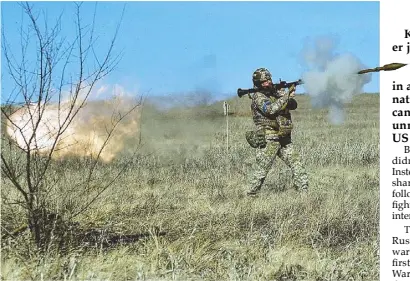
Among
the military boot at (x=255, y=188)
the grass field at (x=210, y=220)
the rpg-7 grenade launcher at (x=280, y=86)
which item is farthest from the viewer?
the military boot at (x=255, y=188)

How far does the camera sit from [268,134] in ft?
33.3

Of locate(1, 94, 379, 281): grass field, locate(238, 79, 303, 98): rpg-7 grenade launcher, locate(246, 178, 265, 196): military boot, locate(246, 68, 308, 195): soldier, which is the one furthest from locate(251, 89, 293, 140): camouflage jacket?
locate(1, 94, 379, 281): grass field

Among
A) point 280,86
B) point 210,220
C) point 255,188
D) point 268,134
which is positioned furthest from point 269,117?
point 210,220

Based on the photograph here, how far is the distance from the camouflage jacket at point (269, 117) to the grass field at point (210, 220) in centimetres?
91

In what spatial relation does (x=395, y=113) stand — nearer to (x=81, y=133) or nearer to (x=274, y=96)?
(x=274, y=96)

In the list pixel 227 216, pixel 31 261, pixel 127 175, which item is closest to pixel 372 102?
pixel 127 175

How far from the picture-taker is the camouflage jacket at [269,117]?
9.97 metres

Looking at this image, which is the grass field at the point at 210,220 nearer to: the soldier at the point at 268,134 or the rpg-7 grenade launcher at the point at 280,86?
the soldier at the point at 268,134

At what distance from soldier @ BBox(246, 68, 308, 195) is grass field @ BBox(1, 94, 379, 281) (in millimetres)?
277

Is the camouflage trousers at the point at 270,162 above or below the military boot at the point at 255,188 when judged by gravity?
above

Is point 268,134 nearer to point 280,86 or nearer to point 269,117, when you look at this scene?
point 269,117

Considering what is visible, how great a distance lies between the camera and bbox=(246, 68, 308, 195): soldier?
997cm

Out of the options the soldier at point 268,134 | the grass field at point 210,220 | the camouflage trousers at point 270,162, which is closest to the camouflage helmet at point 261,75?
the soldier at point 268,134

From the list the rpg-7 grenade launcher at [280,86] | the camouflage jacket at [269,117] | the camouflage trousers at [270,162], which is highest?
the rpg-7 grenade launcher at [280,86]
